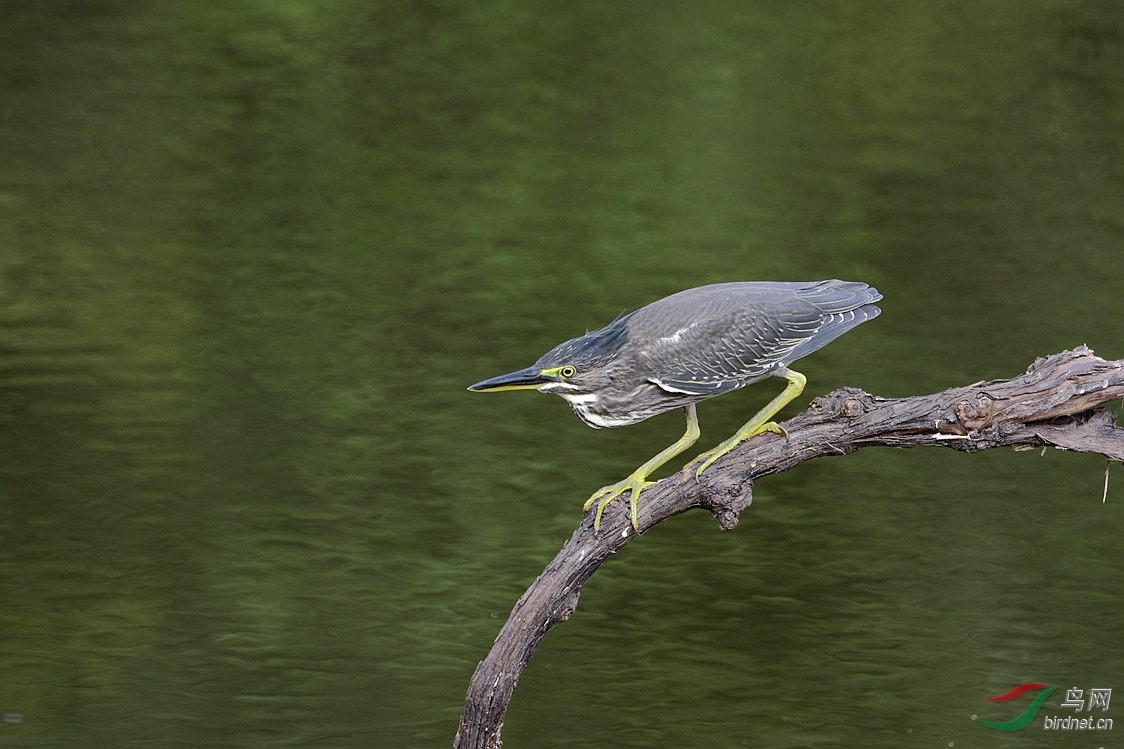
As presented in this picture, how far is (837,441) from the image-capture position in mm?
2973

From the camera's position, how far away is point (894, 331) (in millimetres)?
6270

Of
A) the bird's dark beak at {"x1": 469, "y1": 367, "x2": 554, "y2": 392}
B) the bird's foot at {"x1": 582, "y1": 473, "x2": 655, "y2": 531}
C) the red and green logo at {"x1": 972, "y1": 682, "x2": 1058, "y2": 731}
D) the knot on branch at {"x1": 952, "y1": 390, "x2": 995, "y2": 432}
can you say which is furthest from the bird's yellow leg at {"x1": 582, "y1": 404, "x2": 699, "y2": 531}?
the red and green logo at {"x1": 972, "y1": 682, "x2": 1058, "y2": 731}

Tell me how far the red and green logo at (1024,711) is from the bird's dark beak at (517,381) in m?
1.98

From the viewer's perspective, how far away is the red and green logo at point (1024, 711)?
4117mm

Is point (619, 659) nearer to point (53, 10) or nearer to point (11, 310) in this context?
point (11, 310)

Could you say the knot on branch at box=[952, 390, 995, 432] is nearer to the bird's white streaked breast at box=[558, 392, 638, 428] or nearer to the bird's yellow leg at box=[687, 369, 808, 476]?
the bird's yellow leg at box=[687, 369, 808, 476]

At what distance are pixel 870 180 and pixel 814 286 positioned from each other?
188 inches

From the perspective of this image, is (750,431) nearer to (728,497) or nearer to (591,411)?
(728,497)

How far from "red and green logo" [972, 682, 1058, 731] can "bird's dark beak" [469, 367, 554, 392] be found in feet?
6.49

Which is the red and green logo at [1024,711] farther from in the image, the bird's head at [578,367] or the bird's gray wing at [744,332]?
the bird's head at [578,367]

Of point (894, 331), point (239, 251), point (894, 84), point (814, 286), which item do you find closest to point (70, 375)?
point (239, 251)

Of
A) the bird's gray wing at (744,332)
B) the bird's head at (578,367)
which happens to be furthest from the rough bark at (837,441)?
the bird's head at (578,367)

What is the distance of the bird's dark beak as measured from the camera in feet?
9.33

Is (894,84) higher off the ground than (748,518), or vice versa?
(894,84)
